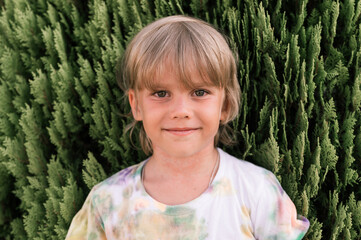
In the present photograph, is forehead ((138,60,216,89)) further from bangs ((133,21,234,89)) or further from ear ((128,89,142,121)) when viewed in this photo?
ear ((128,89,142,121))

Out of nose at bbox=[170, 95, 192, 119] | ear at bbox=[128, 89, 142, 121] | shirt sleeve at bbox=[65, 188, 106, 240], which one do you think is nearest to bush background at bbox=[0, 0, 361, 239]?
shirt sleeve at bbox=[65, 188, 106, 240]

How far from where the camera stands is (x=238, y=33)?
2.36 meters

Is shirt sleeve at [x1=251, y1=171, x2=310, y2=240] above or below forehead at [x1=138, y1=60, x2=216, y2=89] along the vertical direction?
below

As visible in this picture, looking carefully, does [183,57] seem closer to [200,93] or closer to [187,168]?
[200,93]

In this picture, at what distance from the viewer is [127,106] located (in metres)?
2.70

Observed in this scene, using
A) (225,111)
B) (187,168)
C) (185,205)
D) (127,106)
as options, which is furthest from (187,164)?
(127,106)

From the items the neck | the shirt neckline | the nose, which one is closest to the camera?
the nose

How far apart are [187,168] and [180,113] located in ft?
1.42

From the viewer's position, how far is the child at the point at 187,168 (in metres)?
2.04

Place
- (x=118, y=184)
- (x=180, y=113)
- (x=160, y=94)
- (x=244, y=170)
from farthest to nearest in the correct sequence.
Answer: (x=118, y=184) → (x=244, y=170) → (x=160, y=94) → (x=180, y=113)

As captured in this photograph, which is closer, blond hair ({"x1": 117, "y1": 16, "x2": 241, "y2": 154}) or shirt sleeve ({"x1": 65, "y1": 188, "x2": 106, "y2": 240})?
blond hair ({"x1": 117, "y1": 16, "x2": 241, "y2": 154})

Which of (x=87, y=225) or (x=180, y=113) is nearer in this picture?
(x=180, y=113)

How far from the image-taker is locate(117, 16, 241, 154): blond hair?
6.64 ft

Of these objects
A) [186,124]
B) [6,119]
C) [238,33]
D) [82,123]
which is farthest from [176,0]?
[6,119]
